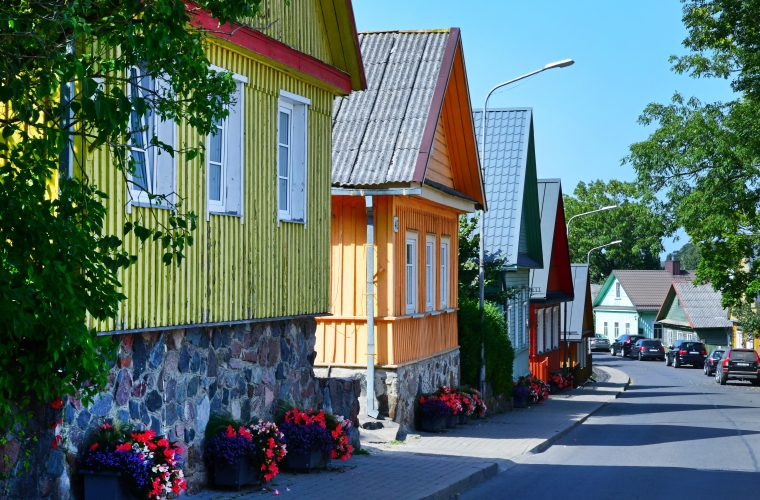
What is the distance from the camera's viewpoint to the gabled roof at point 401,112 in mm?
16812

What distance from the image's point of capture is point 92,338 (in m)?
6.63

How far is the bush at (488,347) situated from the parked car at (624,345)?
5833cm

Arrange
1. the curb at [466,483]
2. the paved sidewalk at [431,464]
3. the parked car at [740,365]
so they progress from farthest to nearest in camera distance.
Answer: the parked car at [740,365] → the curb at [466,483] → the paved sidewalk at [431,464]

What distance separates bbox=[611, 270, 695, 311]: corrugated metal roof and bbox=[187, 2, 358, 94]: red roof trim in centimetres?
9147

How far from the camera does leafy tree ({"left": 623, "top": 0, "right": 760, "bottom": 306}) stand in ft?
96.2

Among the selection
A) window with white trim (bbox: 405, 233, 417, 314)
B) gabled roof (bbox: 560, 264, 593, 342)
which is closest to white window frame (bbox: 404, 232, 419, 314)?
window with white trim (bbox: 405, 233, 417, 314)

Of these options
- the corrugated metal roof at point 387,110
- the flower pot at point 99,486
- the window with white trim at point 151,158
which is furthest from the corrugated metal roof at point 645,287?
the flower pot at point 99,486

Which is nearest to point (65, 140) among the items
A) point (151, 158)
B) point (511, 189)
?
point (151, 158)

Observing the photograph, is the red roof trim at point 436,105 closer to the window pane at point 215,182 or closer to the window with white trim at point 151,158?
the window pane at point 215,182

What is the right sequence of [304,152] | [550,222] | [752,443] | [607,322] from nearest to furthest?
1. [304,152]
2. [752,443]
3. [550,222]
4. [607,322]

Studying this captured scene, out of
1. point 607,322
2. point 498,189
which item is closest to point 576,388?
point 498,189

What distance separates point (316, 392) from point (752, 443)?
399 inches

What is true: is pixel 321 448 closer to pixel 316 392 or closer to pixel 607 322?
pixel 316 392

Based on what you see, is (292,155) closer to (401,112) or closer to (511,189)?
(401,112)
